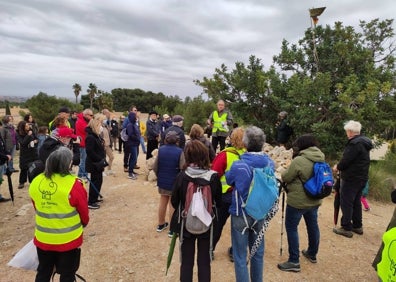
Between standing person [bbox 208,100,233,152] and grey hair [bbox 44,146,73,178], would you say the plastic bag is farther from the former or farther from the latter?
standing person [bbox 208,100,233,152]

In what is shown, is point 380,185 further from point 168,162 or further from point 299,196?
point 168,162

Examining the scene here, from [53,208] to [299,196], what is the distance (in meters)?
2.76

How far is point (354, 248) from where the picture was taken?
Result: 4.51 metres

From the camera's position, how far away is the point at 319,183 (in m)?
3.43

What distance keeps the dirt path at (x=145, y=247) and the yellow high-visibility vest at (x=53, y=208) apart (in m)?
1.29

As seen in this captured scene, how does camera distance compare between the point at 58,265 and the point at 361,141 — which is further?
the point at 361,141

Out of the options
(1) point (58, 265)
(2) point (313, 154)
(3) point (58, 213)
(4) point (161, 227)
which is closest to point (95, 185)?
(4) point (161, 227)

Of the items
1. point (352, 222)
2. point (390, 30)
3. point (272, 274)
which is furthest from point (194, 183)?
point (390, 30)

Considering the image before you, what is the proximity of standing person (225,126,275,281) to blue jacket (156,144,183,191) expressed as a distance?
4.57 feet

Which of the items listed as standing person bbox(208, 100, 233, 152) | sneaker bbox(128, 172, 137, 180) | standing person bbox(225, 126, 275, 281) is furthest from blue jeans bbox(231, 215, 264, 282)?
sneaker bbox(128, 172, 137, 180)

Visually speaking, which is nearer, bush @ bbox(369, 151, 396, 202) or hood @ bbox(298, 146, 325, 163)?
hood @ bbox(298, 146, 325, 163)

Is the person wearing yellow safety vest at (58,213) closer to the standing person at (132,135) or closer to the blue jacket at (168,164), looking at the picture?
the blue jacket at (168,164)

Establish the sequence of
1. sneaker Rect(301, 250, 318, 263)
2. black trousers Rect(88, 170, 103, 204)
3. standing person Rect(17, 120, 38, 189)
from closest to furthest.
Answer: sneaker Rect(301, 250, 318, 263) → black trousers Rect(88, 170, 103, 204) → standing person Rect(17, 120, 38, 189)

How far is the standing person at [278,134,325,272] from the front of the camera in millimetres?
3496
